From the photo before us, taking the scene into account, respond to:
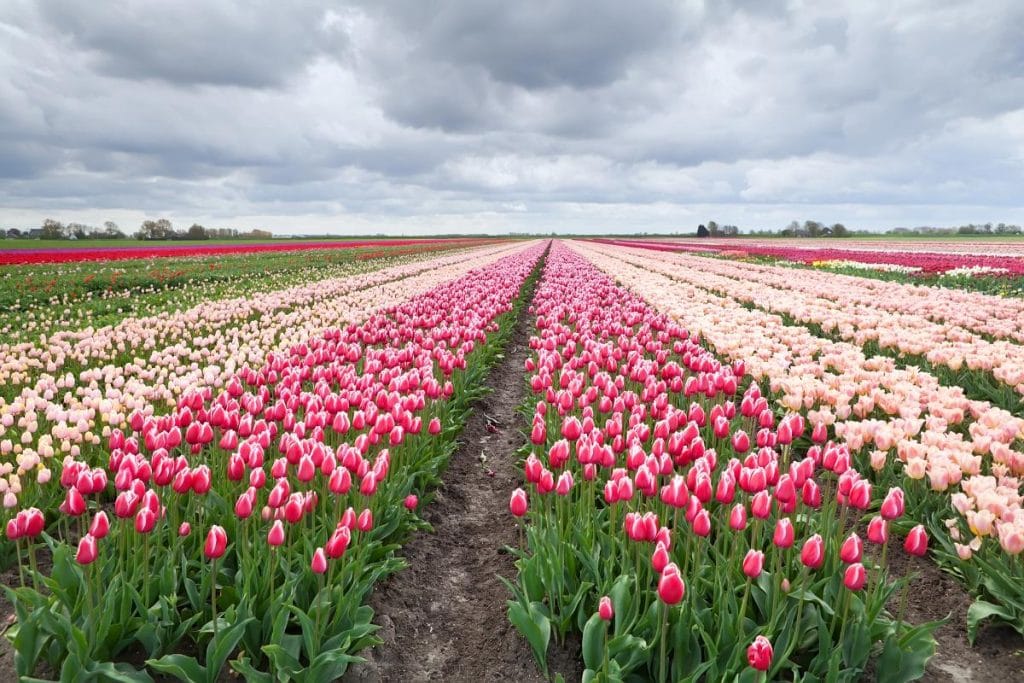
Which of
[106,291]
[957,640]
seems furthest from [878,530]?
[106,291]

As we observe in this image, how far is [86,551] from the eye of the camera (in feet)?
8.66

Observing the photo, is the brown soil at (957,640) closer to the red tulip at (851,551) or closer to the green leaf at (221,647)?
the red tulip at (851,551)

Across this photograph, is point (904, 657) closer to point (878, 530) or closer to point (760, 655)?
point (878, 530)

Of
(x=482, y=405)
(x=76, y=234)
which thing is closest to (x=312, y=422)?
(x=482, y=405)

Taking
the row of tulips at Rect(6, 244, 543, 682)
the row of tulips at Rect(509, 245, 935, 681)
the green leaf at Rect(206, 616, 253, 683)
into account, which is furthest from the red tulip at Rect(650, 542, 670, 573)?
the green leaf at Rect(206, 616, 253, 683)

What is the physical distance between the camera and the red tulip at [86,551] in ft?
Answer: 8.58

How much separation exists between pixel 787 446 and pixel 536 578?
2.01 m

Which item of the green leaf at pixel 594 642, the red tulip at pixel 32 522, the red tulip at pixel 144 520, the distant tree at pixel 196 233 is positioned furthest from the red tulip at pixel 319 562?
the distant tree at pixel 196 233

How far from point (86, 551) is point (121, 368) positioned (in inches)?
234

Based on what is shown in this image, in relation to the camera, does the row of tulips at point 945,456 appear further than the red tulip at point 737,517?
Yes

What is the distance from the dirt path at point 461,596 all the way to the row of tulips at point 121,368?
7.41 feet

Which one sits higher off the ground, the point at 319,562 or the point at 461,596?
the point at 319,562

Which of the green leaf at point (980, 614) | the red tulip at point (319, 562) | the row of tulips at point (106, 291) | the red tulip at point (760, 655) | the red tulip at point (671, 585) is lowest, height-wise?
the green leaf at point (980, 614)

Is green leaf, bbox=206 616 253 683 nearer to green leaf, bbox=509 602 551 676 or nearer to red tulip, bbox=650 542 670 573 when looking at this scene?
green leaf, bbox=509 602 551 676
